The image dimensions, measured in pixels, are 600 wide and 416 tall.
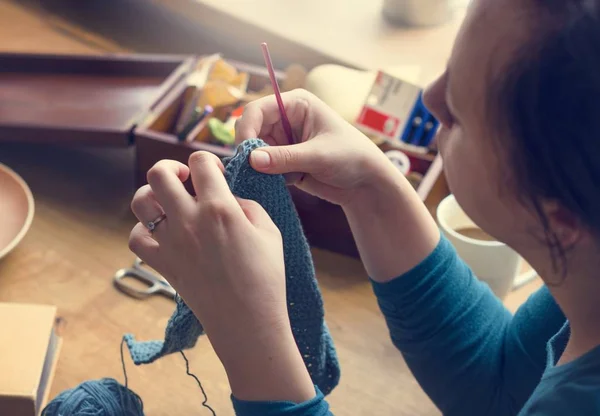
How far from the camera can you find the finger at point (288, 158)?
1.60 ft

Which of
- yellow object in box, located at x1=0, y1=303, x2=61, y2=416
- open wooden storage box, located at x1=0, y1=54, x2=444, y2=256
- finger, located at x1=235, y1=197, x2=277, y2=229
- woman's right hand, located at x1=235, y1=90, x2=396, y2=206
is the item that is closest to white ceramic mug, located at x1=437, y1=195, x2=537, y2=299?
open wooden storage box, located at x1=0, y1=54, x2=444, y2=256

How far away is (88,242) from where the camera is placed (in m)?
0.76

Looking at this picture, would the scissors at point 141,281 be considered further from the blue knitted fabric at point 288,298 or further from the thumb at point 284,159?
the thumb at point 284,159

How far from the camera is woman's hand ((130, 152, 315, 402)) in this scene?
46 centimetres

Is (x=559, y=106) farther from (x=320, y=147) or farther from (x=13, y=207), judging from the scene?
(x=13, y=207)

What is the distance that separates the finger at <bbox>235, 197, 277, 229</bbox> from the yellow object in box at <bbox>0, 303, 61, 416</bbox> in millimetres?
239

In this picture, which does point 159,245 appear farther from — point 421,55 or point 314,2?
point 314,2

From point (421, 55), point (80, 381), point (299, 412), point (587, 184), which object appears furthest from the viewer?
point (421, 55)

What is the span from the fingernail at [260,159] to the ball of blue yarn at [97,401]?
0.23 meters

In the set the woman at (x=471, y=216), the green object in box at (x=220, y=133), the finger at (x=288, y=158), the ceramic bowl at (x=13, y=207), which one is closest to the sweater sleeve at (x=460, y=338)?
the woman at (x=471, y=216)

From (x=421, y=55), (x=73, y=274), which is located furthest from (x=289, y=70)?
(x=73, y=274)

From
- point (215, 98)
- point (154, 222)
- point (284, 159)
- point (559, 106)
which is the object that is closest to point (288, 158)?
point (284, 159)

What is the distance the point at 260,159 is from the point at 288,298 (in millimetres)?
149

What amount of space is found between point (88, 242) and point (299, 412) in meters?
0.39
